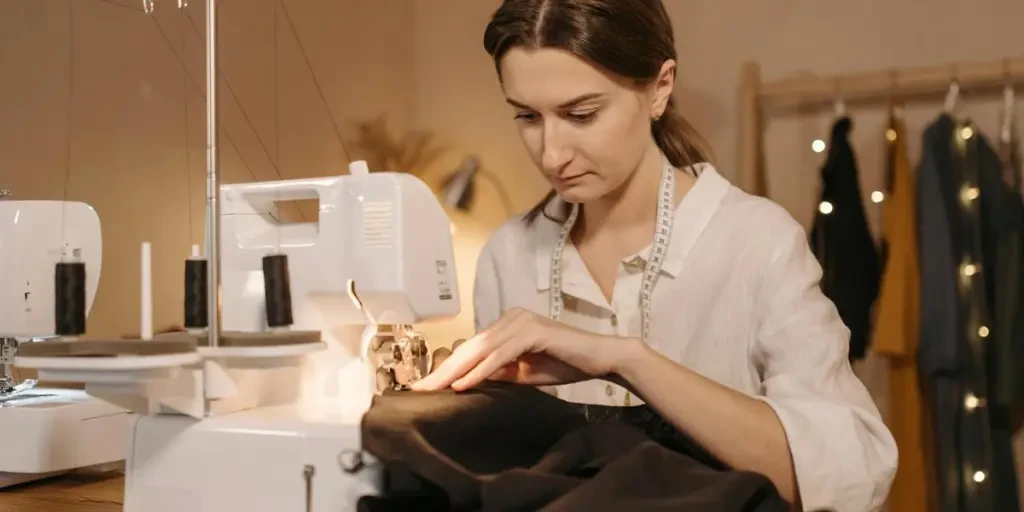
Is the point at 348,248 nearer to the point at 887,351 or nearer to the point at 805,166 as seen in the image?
the point at 887,351

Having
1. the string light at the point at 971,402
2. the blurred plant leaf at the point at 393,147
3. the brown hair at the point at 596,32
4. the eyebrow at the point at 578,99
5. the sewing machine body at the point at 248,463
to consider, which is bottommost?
the string light at the point at 971,402

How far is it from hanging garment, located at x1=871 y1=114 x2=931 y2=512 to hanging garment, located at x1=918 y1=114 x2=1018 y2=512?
3cm

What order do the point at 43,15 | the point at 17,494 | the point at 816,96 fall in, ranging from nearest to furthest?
the point at 17,494, the point at 43,15, the point at 816,96

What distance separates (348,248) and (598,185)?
27cm

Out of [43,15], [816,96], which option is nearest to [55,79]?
[43,15]

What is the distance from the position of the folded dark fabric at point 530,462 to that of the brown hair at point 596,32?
1.17ft

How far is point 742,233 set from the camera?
1.01m

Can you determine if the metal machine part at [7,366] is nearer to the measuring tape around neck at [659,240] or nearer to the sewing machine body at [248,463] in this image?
the sewing machine body at [248,463]

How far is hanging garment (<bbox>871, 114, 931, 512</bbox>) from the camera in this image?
75.9 inches

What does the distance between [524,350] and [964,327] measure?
139cm

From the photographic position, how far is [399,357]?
106cm

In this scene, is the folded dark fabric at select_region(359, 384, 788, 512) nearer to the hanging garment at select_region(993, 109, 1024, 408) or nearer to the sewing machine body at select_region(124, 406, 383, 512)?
the sewing machine body at select_region(124, 406, 383, 512)

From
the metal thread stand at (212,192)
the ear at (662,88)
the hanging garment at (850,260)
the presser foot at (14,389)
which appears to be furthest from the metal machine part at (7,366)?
the hanging garment at (850,260)

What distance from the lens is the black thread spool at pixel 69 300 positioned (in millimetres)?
793
